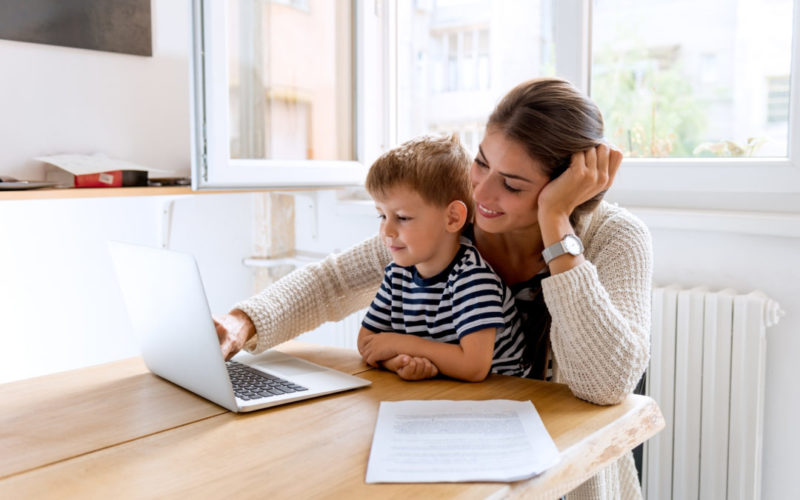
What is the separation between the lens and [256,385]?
1.15 meters

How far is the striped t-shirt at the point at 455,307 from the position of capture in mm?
1188

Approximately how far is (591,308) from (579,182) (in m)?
0.22

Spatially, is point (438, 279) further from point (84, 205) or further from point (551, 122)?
point (84, 205)

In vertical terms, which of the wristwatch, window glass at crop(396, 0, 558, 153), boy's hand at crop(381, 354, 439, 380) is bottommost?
boy's hand at crop(381, 354, 439, 380)

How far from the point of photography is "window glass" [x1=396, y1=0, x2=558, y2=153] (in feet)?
7.10

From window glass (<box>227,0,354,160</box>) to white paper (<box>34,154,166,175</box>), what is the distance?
0.34 m

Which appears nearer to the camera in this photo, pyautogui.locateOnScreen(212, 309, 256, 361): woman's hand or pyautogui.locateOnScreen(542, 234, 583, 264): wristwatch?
pyautogui.locateOnScreen(542, 234, 583, 264): wristwatch

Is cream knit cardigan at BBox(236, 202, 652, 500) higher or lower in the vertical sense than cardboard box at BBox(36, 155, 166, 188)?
lower

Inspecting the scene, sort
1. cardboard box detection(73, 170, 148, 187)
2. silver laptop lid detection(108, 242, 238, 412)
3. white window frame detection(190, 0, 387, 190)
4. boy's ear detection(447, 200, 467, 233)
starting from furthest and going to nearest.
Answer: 1. cardboard box detection(73, 170, 148, 187)
2. white window frame detection(190, 0, 387, 190)
3. boy's ear detection(447, 200, 467, 233)
4. silver laptop lid detection(108, 242, 238, 412)

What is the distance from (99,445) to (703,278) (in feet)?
4.35

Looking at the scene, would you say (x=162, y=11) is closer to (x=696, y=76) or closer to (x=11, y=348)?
(x=11, y=348)

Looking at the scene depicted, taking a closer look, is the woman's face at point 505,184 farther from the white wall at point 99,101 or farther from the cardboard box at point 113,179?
the white wall at point 99,101

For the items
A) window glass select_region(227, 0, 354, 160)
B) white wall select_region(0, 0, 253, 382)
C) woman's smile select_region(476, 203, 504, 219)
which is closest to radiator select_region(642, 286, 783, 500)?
woman's smile select_region(476, 203, 504, 219)

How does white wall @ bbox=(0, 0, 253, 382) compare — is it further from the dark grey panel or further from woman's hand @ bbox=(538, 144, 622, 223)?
woman's hand @ bbox=(538, 144, 622, 223)
